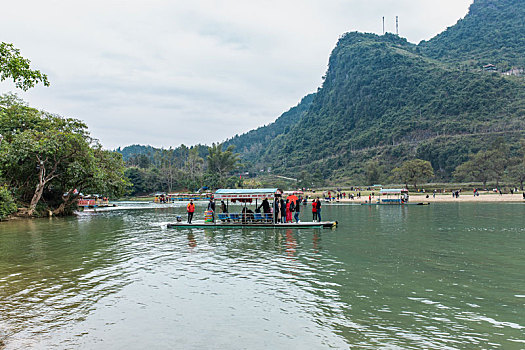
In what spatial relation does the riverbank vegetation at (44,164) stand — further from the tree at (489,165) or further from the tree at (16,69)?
the tree at (489,165)

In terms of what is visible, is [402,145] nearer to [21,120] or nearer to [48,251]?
[21,120]

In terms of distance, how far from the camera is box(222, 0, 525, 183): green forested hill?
4321 inches

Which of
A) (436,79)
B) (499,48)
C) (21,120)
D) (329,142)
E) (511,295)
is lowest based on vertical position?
(511,295)

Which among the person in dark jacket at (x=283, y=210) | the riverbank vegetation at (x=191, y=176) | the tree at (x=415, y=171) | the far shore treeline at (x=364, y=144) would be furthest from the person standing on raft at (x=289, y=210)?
the riverbank vegetation at (x=191, y=176)

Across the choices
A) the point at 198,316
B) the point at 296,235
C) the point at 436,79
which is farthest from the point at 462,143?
the point at 198,316

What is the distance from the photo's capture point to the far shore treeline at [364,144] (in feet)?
128

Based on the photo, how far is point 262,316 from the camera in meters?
8.73

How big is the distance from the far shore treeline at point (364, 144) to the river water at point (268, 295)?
712 cm

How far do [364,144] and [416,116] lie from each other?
22171 mm

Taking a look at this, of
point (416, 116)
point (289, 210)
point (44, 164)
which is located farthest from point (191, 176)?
point (289, 210)

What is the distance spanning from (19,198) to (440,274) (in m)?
42.9

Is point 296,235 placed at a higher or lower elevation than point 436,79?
lower

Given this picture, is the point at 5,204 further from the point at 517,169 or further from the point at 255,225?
the point at 517,169

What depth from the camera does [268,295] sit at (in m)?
10.3
